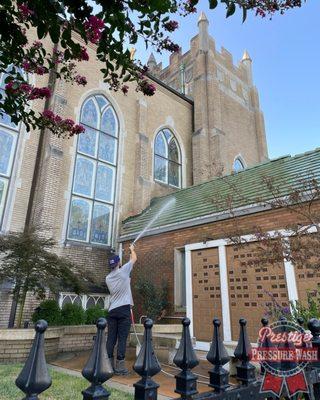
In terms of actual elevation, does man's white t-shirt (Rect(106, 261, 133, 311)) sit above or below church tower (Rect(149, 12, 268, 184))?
below

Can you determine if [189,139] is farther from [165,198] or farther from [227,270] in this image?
[227,270]

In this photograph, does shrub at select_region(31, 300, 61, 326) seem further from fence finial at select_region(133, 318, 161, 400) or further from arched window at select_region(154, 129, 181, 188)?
arched window at select_region(154, 129, 181, 188)

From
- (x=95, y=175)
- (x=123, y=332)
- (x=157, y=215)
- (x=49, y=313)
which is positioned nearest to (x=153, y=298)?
(x=49, y=313)

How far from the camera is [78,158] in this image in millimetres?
13883

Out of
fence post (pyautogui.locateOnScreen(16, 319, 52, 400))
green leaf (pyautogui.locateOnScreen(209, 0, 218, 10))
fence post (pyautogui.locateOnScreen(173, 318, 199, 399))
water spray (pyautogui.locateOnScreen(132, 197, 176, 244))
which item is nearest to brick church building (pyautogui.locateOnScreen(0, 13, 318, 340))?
water spray (pyautogui.locateOnScreen(132, 197, 176, 244))

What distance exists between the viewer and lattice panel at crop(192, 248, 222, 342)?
8305 mm

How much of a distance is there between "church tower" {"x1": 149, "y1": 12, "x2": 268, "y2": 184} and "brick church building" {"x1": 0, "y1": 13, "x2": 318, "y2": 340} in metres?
0.08

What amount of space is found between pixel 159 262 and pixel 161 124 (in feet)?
33.3

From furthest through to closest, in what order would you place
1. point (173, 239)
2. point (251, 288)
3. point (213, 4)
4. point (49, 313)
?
point (173, 239)
point (49, 313)
point (251, 288)
point (213, 4)

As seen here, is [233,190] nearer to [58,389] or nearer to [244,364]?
[58,389]

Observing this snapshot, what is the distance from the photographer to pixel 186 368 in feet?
4.97

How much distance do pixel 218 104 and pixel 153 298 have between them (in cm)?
1453

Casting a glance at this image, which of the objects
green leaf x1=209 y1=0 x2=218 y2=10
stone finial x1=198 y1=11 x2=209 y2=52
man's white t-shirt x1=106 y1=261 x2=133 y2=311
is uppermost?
stone finial x1=198 y1=11 x2=209 y2=52

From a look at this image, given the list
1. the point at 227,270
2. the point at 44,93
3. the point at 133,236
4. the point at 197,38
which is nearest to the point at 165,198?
the point at 133,236
